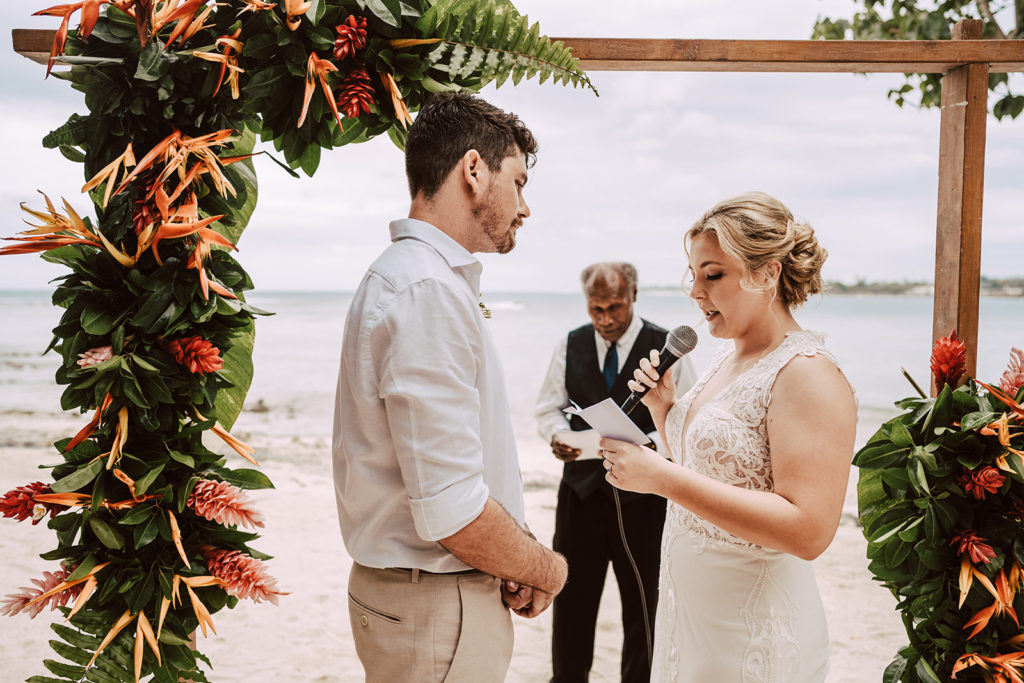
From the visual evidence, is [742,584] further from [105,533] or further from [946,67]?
[946,67]

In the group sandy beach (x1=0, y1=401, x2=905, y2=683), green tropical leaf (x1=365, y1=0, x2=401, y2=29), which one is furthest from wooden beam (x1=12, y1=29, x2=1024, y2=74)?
sandy beach (x1=0, y1=401, x2=905, y2=683)

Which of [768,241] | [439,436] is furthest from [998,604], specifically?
[439,436]

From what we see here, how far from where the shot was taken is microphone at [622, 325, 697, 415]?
6.81ft

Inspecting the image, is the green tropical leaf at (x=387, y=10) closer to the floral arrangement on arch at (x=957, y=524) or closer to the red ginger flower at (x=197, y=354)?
the red ginger flower at (x=197, y=354)

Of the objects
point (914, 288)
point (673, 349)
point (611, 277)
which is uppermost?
point (914, 288)

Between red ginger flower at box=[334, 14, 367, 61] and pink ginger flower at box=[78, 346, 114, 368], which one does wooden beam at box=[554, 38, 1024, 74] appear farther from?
pink ginger flower at box=[78, 346, 114, 368]

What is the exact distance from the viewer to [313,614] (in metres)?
5.09

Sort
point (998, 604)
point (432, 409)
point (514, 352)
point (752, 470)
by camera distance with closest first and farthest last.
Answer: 1. point (432, 409)
2. point (752, 470)
3. point (998, 604)
4. point (514, 352)

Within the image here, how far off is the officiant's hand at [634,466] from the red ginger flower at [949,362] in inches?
38.9

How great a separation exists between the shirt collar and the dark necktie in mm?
2264

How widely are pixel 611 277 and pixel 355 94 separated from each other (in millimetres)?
2232

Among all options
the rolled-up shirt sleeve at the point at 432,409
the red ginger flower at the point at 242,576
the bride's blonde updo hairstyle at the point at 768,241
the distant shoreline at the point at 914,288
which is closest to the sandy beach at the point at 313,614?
the red ginger flower at the point at 242,576

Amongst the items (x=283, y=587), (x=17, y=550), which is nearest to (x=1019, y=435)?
(x=283, y=587)

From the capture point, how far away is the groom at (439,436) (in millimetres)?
1399
